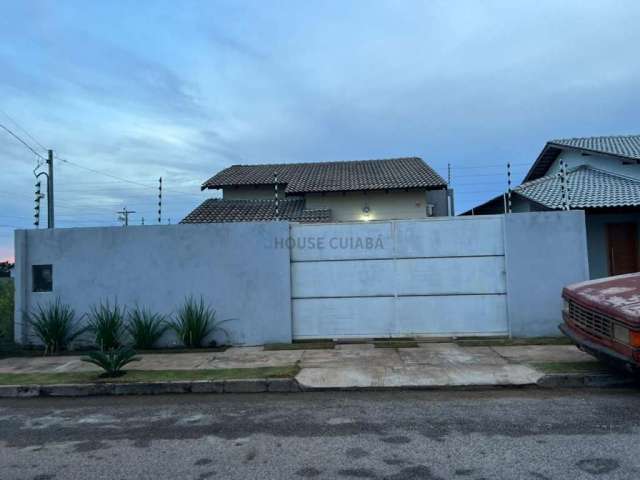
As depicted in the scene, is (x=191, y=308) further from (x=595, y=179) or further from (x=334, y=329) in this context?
(x=595, y=179)

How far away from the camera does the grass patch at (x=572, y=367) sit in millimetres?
6582

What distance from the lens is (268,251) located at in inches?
365

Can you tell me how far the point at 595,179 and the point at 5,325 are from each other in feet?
57.6

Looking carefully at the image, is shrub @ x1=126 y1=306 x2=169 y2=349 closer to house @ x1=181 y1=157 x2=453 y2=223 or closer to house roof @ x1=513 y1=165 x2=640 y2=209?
Result: house roof @ x1=513 y1=165 x2=640 y2=209

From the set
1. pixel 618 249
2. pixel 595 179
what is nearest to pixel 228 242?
pixel 618 249

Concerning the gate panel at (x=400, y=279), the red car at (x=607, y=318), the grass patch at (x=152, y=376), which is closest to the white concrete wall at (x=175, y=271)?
the gate panel at (x=400, y=279)

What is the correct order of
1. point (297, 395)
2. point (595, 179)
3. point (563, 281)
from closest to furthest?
point (297, 395), point (563, 281), point (595, 179)

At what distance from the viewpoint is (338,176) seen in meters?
25.1

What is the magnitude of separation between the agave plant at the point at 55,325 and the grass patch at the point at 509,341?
725cm

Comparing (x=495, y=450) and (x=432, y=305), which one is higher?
(x=432, y=305)

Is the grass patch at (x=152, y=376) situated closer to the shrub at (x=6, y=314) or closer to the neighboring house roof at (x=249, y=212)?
the shrub at (x=6, y=314)

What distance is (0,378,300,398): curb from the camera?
6582 millimetres

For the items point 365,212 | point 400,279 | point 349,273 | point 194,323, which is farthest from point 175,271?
point 365,212

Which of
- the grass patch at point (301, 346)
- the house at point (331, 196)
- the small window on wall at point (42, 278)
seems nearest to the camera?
the grass patch at point (301, 346)
